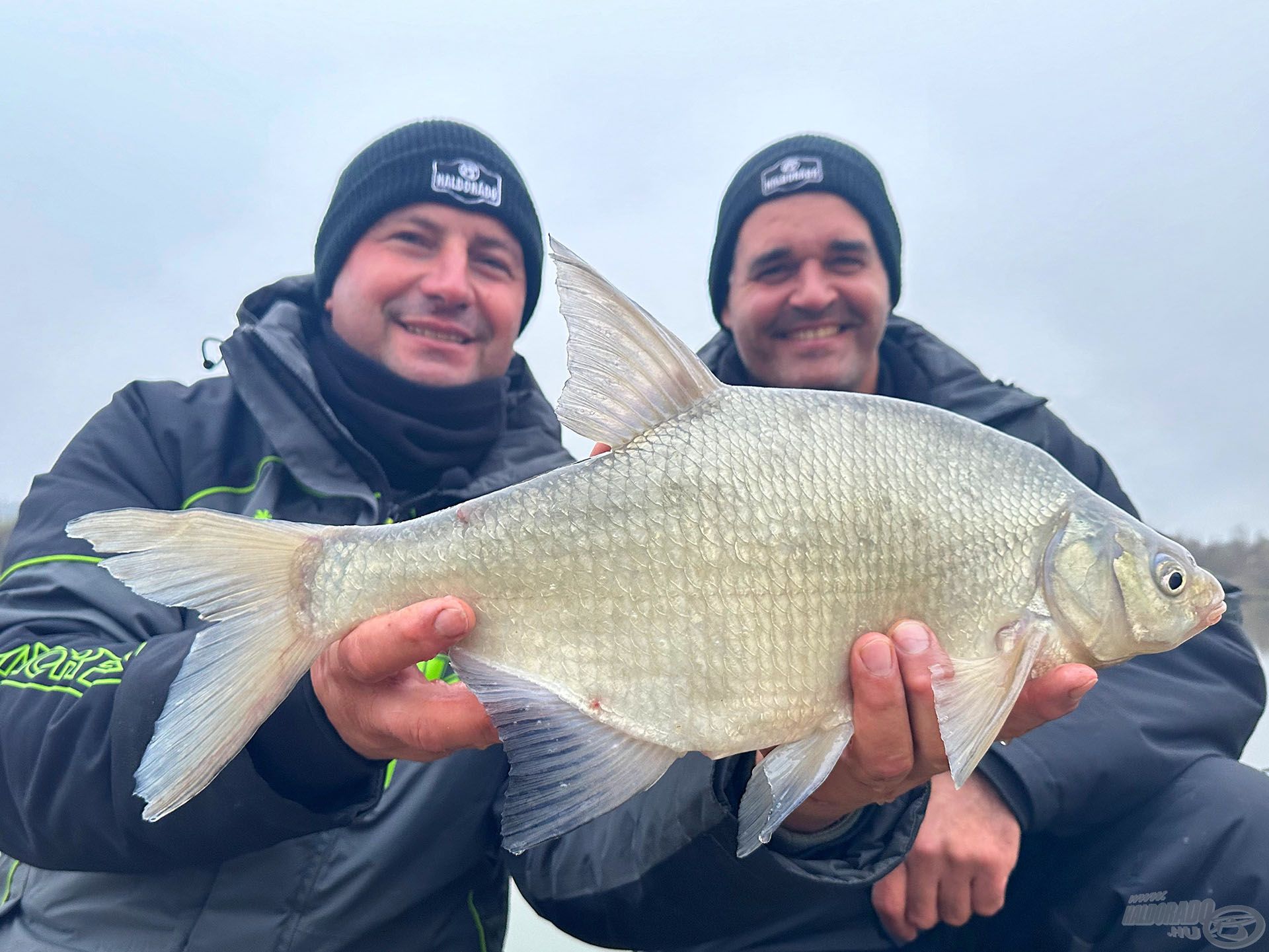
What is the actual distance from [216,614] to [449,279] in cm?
149

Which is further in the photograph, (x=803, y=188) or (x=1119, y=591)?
(x=803, y=188)

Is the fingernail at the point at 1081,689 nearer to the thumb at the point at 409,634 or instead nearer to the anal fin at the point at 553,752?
the anal fin at the point at 553,752

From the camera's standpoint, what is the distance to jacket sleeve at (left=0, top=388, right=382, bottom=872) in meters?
1.30

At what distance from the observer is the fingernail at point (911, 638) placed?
43.6 inches

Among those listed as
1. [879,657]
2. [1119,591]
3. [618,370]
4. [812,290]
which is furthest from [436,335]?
[1119,591]

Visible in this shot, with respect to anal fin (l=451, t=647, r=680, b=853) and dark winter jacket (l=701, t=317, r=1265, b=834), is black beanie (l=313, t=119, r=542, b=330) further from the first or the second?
anal fin (l=451, t=647, r=680, b=853)

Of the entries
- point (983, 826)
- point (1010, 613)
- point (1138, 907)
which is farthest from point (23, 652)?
point (1138, 907)

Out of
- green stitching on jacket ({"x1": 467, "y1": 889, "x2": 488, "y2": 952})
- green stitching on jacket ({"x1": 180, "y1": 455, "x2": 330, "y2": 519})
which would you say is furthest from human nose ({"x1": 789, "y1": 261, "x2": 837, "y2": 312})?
green stitching on jacket ({"x1": 467, "y1": 889, "x2": 488, "y2": 952})

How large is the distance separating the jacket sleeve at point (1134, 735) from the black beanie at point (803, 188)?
1589 millimetres

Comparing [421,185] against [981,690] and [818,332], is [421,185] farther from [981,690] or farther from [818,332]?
[981,690]

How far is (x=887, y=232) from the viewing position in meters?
3.02

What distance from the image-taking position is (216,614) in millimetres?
1046

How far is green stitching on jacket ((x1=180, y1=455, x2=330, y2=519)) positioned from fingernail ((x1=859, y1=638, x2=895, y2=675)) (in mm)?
1286

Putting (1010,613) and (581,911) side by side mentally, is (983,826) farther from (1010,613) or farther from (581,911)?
(581,911)
